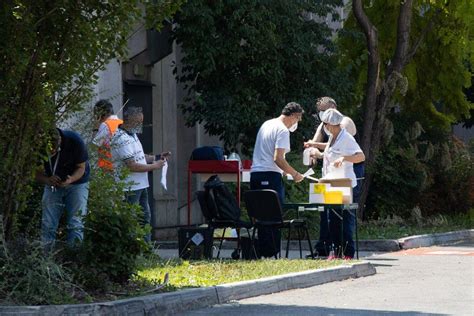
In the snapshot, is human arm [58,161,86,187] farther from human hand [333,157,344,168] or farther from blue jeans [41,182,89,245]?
Result: human hand [333,157,344,168]

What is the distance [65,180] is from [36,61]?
1693 mm

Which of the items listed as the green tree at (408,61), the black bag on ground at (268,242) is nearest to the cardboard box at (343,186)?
the black bag on ground at (268,242)

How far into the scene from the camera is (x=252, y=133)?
2180 cm

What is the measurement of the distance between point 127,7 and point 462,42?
15419 millimetres

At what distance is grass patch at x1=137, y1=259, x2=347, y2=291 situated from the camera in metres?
11.6

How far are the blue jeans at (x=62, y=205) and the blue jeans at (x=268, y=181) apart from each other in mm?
3023

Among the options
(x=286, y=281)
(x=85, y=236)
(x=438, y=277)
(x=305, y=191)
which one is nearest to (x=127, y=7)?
(x=85, y=236)

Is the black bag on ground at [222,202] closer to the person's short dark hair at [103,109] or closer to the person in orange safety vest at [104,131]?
the person in orange safety vest at [104,131]

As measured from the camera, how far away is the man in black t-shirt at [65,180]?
12023 millimetres

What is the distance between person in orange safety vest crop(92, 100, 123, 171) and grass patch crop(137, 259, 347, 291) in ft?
3.95

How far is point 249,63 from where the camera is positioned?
21.5 m

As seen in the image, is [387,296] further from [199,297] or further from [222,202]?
[222,202]

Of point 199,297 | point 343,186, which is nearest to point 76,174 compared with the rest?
point 199,297

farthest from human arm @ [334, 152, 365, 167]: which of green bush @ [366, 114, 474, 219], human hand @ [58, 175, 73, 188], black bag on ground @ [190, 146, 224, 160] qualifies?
green bush @ [366, 114, 474, 219]
